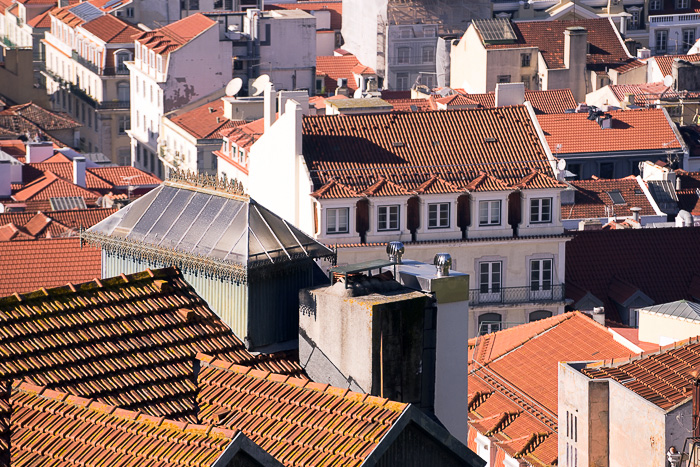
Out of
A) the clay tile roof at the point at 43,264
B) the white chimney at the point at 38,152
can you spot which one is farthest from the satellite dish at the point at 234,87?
the clay tile roof at the point at 43,264

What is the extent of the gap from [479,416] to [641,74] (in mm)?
90219

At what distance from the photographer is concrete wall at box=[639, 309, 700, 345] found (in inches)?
2183

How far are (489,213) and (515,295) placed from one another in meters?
3.64

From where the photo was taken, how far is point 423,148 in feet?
244

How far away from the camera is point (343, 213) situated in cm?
7106

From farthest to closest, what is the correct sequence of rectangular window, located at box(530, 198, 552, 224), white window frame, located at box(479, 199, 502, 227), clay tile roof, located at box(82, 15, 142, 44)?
clay tile roof, located at box(82, 15, 142, 44)
rectangular window, located at box(530, 198, 552, 224)
white window frame, located at box(479, 199, 502, 227)

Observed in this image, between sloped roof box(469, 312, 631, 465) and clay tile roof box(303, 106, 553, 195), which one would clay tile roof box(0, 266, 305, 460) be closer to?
sloped roof box(469, 312, 631, 465)

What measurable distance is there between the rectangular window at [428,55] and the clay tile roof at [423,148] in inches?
2960

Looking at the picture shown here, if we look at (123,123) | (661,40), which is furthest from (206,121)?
(661,40)

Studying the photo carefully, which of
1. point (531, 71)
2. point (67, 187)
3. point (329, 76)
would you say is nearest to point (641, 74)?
point (531, 71)

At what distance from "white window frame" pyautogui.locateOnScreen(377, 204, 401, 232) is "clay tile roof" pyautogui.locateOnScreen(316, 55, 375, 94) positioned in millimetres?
60838

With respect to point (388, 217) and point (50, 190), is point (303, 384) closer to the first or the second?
point (388, 217)

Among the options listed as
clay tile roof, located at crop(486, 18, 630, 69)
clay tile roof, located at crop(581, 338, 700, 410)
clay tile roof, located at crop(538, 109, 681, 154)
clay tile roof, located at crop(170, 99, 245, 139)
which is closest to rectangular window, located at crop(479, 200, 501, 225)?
clay tile roof, located at crop(581, 338, 700, 410)

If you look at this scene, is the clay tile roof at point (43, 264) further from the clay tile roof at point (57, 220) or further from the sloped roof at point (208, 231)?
the sloped roof at point (208, 231)
